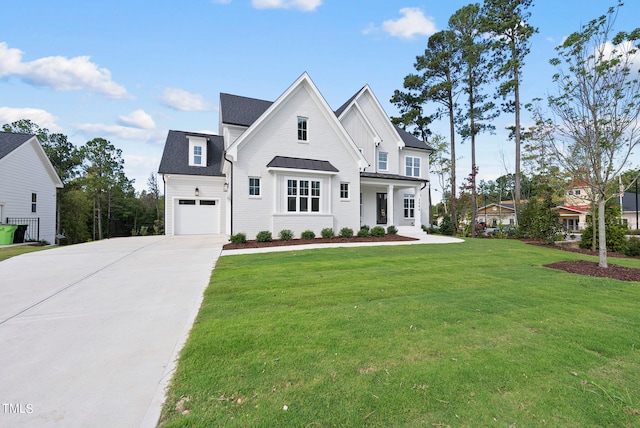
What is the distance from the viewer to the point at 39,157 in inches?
Answer: 803

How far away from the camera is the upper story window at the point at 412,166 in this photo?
22.7m

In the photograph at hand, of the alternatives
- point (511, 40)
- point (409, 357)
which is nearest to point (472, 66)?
point (511, 40)

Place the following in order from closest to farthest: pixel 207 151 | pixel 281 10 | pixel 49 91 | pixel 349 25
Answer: pixel 281 10, pixel 349 25, pixel 49 91, pixel 207 151

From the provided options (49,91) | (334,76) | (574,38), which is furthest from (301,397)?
(49,91)

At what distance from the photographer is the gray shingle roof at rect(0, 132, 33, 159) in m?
17.0

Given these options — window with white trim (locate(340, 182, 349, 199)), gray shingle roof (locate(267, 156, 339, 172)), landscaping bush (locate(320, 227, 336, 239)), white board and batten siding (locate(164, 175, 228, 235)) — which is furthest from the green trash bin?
window with white trim (locate(340, 182, 349, 199))

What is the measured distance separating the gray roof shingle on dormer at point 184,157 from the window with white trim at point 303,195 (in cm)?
637

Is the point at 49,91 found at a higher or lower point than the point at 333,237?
higher

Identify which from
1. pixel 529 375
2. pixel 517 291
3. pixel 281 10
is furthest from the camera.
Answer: pixel 281 10

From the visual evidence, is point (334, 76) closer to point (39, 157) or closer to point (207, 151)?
point (207, 151)

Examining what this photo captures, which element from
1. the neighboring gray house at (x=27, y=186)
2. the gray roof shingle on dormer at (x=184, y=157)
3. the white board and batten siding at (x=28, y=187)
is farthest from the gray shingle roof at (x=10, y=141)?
the gray roof shingle on dormer at (x=184, y=157)

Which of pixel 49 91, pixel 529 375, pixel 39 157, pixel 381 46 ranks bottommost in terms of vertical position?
pixel 529 375

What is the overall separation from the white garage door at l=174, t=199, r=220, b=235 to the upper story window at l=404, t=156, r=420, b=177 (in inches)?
587

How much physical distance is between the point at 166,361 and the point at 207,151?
18847mm
